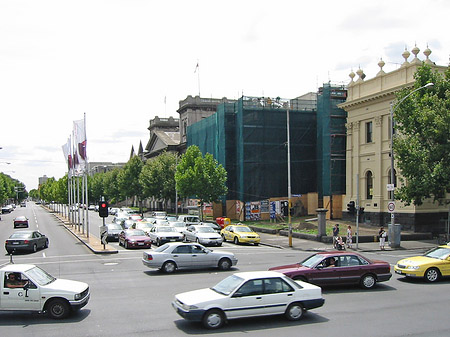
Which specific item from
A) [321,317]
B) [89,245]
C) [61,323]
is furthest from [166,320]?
[89,245]

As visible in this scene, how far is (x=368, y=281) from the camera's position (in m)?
16.5

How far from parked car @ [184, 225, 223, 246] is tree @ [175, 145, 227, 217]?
15.8 m

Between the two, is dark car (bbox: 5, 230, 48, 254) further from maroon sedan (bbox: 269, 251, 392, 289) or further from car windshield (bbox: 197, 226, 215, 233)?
maroon sedan (bbox: 269, 251, 392, 289)

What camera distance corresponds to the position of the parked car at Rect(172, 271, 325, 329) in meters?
11.2

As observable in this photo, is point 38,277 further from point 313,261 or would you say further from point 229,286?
point 313,261

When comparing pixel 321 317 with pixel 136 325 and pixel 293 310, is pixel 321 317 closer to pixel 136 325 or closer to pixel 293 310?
pixel 293 310

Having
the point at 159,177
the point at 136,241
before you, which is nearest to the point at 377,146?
the point at 136,241

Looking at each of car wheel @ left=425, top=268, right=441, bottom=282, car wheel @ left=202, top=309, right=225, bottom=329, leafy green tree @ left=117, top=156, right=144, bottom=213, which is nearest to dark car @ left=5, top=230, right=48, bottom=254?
car wheel @ left=202, top=309, right=225, bottom=329

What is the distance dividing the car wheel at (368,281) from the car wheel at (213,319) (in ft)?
23.4

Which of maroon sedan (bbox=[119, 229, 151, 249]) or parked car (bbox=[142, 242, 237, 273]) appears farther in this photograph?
maroon sedan (bbox=[119, 229, 151, 249])

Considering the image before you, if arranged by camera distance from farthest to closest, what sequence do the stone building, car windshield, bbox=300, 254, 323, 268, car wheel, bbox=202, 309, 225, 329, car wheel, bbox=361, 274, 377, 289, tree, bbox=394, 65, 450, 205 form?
the stone building
tree, bbox=394, 65, 450, 205
car wheel, bbox=361, 274, 377, 289
car windshield, bbox=300, 254, 323, 268
car wheel, bbox=202, 309, 225, 329

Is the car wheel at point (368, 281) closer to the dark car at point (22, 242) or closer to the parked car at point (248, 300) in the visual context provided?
the parked car at point (248, 300)

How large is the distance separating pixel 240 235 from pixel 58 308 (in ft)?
75.5

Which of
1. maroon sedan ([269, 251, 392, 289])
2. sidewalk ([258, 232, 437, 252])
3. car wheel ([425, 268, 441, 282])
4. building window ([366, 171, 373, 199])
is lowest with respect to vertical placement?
sidewalk ([258, 232, 437, 252])
